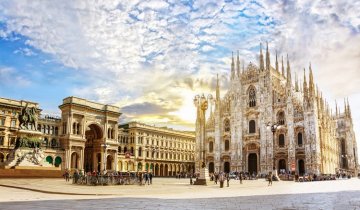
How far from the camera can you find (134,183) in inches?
1219

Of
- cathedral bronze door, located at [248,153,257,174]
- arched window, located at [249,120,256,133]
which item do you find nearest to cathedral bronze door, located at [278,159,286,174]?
cathedral bronze door, located at [248,153,257,174]

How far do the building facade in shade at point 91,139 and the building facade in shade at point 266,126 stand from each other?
14987mm

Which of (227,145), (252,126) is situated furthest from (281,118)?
(227,145)

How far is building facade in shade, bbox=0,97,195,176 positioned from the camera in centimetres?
5597

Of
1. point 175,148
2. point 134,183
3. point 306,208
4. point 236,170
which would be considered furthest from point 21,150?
point 175,148

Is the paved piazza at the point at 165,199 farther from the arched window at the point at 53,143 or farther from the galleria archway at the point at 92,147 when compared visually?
the arched window at the point at 53,143

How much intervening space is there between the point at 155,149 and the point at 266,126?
102ft

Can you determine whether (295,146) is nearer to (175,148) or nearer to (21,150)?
(175,148)

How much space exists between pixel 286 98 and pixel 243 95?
9306 millimetres

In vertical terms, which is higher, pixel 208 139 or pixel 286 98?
pixel 286 98

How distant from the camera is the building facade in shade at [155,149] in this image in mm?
77062

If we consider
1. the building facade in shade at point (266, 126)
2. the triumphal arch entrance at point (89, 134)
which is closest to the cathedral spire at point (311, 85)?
the building facade in shade at point (266, 126)

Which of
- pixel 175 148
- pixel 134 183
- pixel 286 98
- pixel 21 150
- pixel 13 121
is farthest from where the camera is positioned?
pixel 175 148

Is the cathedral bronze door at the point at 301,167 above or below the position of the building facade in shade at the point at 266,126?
below
